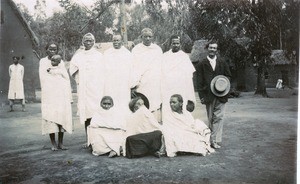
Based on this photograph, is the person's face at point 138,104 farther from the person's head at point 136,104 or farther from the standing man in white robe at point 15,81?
the standing man in white robe at point 15,81

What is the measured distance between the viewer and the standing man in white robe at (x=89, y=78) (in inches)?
205

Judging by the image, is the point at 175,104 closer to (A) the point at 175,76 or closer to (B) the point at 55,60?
(A) the point at 175,76

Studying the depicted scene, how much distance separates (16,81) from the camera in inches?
317

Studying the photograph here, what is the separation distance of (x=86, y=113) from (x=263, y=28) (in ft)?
10.9

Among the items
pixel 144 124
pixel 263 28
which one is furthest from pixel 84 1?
pixel 263 28

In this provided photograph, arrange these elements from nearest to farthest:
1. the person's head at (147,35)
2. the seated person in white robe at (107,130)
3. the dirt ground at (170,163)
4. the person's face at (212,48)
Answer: the dirt ground at (170,163) → the seated person in white robe at (107,130) → the person's face at (212,48) → the person's head at (147,35)

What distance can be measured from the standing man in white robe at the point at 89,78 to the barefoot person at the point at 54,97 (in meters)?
0.24

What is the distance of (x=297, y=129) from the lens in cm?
461

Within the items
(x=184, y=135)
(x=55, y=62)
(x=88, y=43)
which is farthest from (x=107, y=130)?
(x=88, y=43)

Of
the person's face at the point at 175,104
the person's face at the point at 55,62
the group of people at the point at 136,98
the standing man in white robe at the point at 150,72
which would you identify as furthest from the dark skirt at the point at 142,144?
the person's face at the point at 55,62

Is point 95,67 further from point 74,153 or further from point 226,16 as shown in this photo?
point 226,16

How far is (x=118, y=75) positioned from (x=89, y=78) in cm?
44

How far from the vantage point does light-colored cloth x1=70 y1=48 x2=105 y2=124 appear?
5203mm

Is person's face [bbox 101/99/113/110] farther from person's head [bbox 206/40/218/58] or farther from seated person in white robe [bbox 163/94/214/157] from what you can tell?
person's head [bbox 206/40/218/58]
